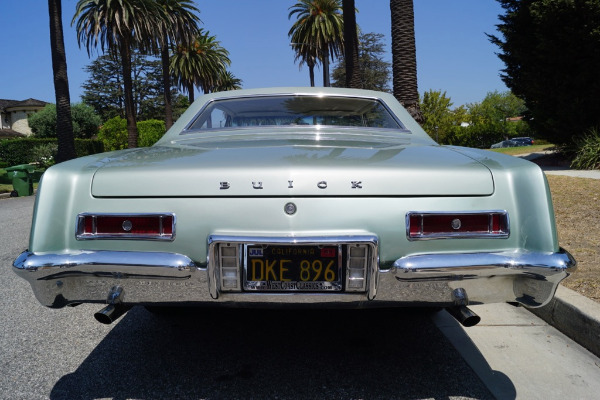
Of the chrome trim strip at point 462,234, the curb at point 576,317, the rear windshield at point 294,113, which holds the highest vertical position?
the rear windshield at point 294,113

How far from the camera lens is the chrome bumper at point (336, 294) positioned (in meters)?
1.99

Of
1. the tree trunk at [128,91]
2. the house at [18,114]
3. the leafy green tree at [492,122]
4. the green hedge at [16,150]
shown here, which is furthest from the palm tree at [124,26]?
the house at [18,114]

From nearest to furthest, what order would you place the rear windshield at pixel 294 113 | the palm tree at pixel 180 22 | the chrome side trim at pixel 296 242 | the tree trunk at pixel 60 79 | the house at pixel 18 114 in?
the chrome side trim at pixel 296 242
the rear windshield at pixel 294 113
the tree trunk at pixel 60 79
the palm tree at pixel 180 22
the house at pixel 18 114

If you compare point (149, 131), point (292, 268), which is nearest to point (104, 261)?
point (292, 268)

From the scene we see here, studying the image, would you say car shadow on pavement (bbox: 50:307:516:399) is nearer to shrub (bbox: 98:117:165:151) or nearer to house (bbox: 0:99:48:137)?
shrub (bbox: 98:117:165:151)

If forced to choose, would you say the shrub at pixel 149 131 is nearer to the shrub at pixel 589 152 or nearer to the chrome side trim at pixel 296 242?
the shrub at pixel 589 152

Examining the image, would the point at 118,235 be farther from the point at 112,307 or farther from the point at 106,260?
the point at 112,307

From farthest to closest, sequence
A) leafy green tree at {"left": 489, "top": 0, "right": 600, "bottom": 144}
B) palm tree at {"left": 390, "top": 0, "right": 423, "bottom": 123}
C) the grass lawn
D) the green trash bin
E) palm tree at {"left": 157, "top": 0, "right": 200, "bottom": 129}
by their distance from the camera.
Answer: palm tree at {"left": 157, "top": 0, "right": 200, "bottom": 129}
the green trash bin
leafy green tree at {"left": 489, "top": 0, "right": 600, "bottom": 144}
palm tree at {"left": 390, "top": 0, "right": 423, "bottom": 123}
the grass lawn

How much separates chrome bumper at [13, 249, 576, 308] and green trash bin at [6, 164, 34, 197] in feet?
48.3

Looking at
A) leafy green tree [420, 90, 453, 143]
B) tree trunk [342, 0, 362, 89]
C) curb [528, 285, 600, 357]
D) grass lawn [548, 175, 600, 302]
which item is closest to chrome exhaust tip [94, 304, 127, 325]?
curb [528, 285, 600, 357]

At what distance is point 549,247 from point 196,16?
3516 centimetres

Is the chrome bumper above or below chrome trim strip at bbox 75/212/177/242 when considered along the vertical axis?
below

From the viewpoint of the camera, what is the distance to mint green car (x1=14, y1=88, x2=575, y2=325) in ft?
6.54

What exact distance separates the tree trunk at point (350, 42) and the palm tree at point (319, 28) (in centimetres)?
2007
